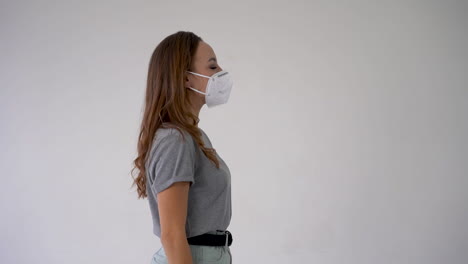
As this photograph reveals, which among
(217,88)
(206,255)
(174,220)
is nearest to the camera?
(174,220)

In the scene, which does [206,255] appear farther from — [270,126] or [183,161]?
[270,126]

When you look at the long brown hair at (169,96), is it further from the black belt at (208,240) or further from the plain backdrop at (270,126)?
the plain backdrop at (270,126)

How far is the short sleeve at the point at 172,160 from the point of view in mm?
982

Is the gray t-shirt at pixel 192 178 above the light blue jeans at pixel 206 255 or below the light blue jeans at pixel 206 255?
above

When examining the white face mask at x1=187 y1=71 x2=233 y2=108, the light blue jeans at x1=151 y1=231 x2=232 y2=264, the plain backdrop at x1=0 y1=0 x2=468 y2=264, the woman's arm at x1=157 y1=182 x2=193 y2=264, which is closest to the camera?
the woman's arm at x1=157 y1=182 x2=193 y2=264

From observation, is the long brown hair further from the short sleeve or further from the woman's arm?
the woman's arm

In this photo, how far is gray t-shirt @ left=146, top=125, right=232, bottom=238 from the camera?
992 mm

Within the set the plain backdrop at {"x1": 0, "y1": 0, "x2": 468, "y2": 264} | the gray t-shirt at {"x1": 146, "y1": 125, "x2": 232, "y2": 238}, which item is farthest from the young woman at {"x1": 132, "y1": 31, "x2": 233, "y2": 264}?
the plain backdrop at {"x1": 0, "y1": 0, "x2": 468, "y2": 264}

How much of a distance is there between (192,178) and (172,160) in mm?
63

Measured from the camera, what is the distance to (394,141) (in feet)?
7.79

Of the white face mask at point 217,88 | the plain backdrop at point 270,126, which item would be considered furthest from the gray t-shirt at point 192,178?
the plain backdrop at point 270,126

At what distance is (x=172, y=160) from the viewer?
1.00 meters

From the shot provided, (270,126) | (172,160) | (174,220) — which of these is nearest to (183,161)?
(172,160)

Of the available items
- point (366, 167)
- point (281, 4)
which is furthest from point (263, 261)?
point (281, 4)
